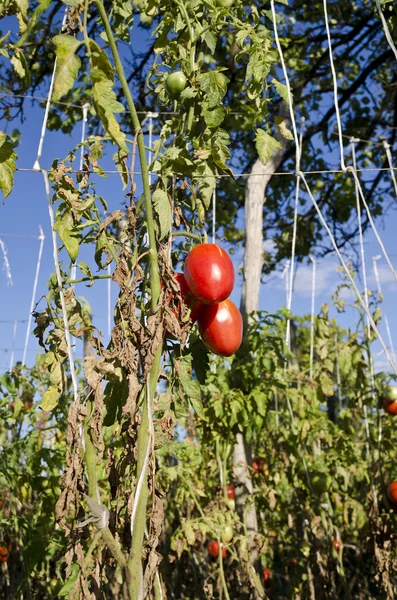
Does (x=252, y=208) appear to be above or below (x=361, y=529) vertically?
above

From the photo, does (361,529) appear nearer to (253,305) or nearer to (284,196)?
(253,305)

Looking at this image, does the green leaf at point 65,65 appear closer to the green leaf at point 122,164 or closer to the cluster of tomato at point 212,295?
the green leaf at point 122,164

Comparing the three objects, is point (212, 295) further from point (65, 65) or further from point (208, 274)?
point (65, 65)

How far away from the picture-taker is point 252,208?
304cm

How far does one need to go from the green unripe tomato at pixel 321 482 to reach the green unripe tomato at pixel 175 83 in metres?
1.85

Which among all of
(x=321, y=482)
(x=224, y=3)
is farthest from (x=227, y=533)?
(x=224, y=3)

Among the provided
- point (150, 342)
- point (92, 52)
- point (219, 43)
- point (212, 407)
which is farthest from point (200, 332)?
point (219, 43)

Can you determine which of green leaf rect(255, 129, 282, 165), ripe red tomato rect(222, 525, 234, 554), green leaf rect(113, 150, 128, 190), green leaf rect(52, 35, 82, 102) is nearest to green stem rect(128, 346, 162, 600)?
green leaf rect(113, 150, 128, 190)

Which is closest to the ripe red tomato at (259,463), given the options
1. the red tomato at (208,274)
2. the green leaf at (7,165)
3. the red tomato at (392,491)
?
the red tomato at (392,491)

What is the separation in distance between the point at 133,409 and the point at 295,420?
1871mm

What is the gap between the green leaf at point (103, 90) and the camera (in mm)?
814

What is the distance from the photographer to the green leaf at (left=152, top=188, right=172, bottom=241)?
104cm

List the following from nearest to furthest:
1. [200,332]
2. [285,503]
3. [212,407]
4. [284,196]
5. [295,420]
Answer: [200,332] < [212,407] < [295,420] < [285,503] < [284,196]

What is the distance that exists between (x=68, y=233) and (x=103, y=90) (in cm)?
33
